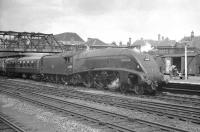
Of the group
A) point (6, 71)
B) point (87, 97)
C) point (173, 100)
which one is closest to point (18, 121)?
point (87, 97)

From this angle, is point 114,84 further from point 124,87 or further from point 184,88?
point 184,88

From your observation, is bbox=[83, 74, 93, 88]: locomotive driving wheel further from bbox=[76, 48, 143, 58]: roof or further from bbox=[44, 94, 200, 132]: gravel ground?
bbox=[44, 94, 200, 132]: gravel ground

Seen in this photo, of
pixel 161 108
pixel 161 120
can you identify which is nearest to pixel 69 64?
pixel 161 108

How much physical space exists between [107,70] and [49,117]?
8.74m

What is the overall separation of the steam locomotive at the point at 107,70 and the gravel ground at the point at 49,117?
6602mm

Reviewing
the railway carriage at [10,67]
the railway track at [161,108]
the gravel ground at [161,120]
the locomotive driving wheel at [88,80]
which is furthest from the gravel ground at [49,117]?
the railway carriage at [10,67]

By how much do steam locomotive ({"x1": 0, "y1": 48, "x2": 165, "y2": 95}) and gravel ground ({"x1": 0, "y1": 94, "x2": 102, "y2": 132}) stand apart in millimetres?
6602

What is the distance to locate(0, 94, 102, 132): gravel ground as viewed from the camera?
9789 mm

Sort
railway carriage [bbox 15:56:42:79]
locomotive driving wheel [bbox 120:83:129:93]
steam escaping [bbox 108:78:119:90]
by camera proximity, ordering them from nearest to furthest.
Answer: locomotive driving wheel [bbox 120:83:129:93], steam escaping [bbox 108:78:119:90], railway carriage [bbox 15:56:42:79]

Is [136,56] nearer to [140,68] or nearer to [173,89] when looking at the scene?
[140,68]

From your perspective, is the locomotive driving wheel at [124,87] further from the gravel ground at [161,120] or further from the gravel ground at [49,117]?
the gravel ground at [49,117]

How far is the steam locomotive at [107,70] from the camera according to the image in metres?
17.8

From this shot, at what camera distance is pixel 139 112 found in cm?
1241

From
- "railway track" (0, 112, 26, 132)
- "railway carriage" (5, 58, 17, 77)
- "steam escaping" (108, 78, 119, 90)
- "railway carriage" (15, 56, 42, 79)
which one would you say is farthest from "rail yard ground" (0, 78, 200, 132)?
"railway carriage" (5, 58, 17, 77)
